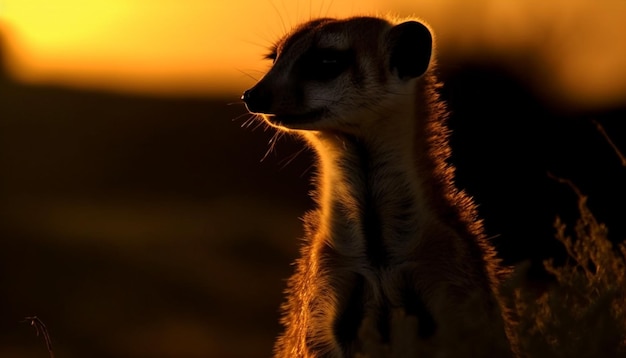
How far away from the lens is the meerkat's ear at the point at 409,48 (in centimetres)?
574

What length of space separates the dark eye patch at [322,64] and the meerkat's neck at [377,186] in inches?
8.9

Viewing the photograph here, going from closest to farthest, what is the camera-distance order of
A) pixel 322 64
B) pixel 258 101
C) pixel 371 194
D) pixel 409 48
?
1. pixel 371 194
2. pixel 258 101
3. pixel 322 64
4. pixel 409 48

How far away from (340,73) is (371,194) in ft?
2.18

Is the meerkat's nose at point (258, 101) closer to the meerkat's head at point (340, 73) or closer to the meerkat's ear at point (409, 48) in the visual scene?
the meerkat's head at point (340, 73)

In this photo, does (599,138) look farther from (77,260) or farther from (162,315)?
(77,260)

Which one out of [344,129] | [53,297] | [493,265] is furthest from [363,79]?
[53,297]

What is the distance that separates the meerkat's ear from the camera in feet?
18.8

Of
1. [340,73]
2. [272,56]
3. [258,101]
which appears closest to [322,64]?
[340,73]

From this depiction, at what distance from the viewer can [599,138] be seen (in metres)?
12.8

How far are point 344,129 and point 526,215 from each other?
6581 millimetres

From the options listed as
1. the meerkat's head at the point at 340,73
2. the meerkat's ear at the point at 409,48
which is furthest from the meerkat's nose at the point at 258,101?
the meerkat's ear at the point at 409,48

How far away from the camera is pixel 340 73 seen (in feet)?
18.5

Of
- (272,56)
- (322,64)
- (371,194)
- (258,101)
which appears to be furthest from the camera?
(272,56)

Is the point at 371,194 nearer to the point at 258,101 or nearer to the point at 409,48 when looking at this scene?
the point at 258,101
